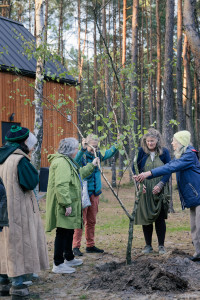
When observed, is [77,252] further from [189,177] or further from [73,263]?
[189,177]

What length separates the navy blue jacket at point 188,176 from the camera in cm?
510

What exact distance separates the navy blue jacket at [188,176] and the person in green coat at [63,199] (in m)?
Answer: 1.34

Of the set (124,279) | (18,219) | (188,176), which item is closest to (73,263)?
(124,279)

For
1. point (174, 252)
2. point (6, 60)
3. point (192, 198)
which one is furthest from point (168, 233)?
point (6, 60)

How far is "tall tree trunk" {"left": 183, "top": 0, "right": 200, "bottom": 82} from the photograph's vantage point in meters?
7.36

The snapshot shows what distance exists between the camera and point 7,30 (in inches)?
640

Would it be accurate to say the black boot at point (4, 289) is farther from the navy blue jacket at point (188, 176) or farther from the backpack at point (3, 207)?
the navy blue jacket at point (188, 176)

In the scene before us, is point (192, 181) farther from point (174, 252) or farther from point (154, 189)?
point (174, 252)

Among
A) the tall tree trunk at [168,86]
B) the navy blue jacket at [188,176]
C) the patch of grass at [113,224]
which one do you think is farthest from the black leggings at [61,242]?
the tall tree trunk at [168,86]

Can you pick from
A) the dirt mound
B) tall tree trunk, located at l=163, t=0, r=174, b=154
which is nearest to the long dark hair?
the dirt mound

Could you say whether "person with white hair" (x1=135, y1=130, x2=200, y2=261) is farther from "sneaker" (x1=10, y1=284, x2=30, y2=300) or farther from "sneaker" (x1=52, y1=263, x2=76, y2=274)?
"sneaker" (x1=10, y1=284, x2=30, y2=300)

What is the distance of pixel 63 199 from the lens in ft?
15.1

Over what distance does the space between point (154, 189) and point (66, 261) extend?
1.65m

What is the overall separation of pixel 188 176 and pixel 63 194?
1804 mm
